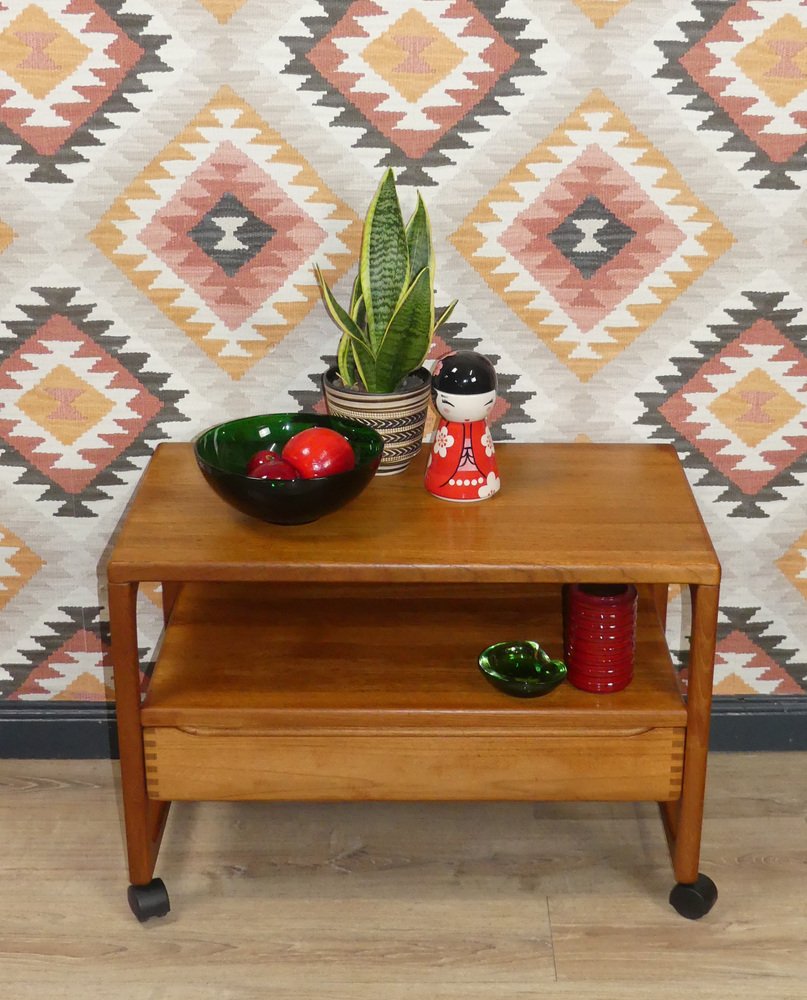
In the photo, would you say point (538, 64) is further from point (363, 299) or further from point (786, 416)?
point (786, 416)

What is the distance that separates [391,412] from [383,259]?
9.0 inches

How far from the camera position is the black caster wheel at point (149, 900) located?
182 centimetres

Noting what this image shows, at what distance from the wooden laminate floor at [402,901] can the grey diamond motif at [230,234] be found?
0.93m

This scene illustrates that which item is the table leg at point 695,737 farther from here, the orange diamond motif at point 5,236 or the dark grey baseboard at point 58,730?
the orange diamond motif at point 5,236

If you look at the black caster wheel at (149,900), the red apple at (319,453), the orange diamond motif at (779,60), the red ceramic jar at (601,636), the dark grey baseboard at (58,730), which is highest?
the orange diamond motif at (779,60)

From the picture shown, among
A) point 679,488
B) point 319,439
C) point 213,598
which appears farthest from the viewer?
point 213,598

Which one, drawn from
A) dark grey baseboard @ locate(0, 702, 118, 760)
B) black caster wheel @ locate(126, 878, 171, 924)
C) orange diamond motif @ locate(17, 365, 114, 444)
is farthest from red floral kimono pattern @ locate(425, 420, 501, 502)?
dark grey baseboard @ locate(0, 702, 118, 760)

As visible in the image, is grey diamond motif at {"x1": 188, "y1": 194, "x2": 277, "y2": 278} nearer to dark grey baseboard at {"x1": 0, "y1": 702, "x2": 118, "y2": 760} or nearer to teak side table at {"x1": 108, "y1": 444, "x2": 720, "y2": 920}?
teak side table at {"x1": 108, "y1": 444, "x2": 720, "y2": 920}

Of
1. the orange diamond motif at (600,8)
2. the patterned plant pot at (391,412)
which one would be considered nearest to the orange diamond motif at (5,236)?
the patterned plant pot at (391,412)

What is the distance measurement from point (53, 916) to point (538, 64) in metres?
1.48

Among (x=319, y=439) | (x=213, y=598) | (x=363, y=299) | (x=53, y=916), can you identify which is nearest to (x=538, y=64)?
(x=363, y=299)

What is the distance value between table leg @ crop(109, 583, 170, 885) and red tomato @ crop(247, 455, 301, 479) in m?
0.23

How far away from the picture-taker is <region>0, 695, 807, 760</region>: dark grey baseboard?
2215mm

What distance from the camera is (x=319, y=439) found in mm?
1722
